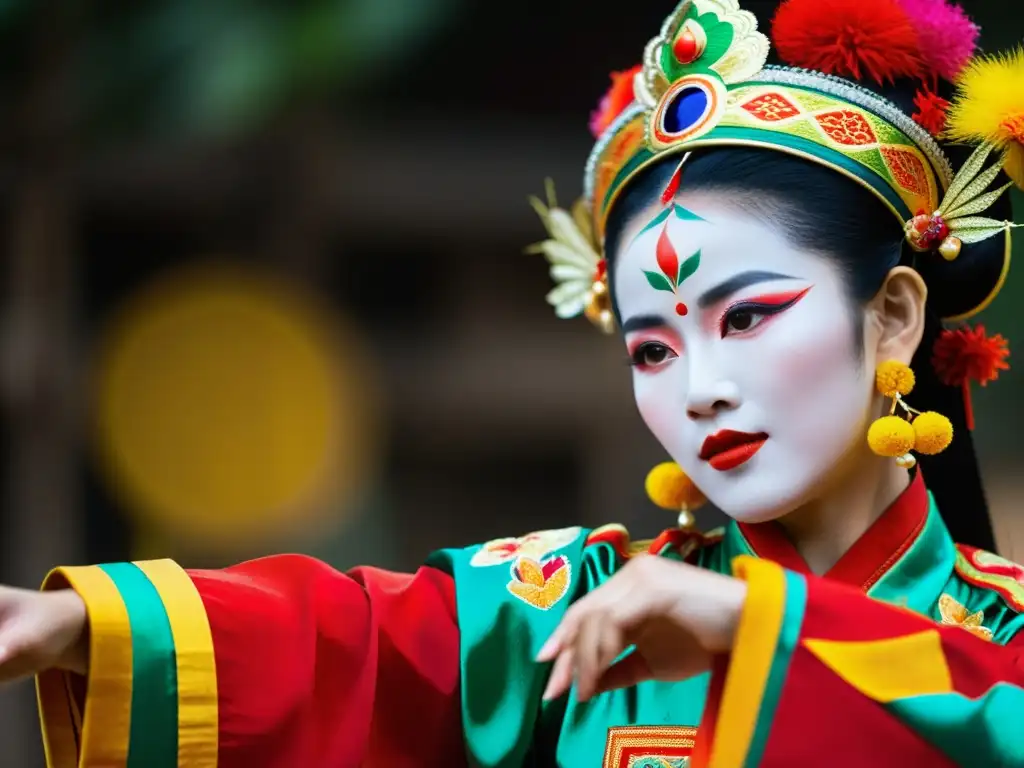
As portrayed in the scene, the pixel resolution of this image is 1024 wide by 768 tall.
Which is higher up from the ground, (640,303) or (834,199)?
(834,199)

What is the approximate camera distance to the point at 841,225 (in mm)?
1358

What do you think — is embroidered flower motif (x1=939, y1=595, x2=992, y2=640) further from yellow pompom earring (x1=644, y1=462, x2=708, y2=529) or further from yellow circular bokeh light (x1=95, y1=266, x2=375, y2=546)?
yellow circular bokeh light (x1=95, y1=266, x2=375, y2=546)

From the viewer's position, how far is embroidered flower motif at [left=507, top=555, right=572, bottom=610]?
1.44 metres

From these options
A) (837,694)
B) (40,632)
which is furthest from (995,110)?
(40,632)

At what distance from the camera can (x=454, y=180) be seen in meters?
4.09

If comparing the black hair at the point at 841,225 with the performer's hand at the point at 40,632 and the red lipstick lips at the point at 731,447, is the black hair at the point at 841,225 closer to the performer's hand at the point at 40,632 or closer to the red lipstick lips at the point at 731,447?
the red lipstick lips at the point at 731,447

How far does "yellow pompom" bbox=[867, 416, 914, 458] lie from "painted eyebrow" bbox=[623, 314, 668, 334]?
0.22 meters

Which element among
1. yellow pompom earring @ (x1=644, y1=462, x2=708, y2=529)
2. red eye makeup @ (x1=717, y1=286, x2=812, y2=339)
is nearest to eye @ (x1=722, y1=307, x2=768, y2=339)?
red eye makeup @ (x1=717, y1=286, x2=812, y2=339)

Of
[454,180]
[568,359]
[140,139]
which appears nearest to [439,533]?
[568,359]

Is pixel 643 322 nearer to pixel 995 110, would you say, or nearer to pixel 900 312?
pixel 900 312

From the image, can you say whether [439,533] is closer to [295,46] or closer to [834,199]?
[295,46]

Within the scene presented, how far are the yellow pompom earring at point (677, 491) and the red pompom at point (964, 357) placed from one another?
0.28 metres

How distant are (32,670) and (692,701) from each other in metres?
0.60

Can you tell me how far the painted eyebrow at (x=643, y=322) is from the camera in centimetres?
137
